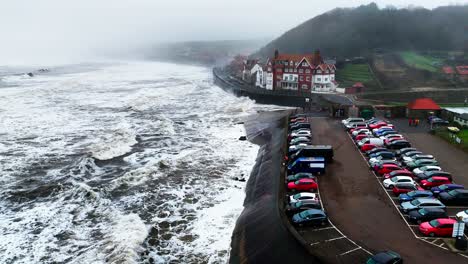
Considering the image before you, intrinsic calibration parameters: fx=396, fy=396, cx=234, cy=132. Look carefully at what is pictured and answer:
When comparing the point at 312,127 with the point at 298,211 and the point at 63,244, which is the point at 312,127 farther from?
the point at 63,244

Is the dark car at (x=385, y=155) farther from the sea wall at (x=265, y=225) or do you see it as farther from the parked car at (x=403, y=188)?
the sea wall at (x=265, y=225)

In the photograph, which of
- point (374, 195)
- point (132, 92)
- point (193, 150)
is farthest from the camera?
point (132, 92)

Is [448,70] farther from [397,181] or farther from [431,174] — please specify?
[397,181]

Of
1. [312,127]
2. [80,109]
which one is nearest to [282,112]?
[312,127]

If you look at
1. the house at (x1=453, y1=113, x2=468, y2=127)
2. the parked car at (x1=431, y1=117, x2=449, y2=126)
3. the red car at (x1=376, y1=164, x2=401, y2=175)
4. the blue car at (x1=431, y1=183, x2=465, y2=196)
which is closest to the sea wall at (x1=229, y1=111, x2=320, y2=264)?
the red car at (x1=376, y1=164, x2=401, y2=175)

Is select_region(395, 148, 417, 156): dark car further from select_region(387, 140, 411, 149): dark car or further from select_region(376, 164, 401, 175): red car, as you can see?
select_region(376, 164, 401, 175): red car

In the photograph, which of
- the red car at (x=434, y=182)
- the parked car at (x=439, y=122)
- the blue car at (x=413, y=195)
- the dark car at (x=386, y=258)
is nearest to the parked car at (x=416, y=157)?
the red car at (x=434, y=182)

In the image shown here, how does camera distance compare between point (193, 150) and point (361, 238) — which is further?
point (193, 150)

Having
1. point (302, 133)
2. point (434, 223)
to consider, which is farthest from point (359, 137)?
point (434, 223)
